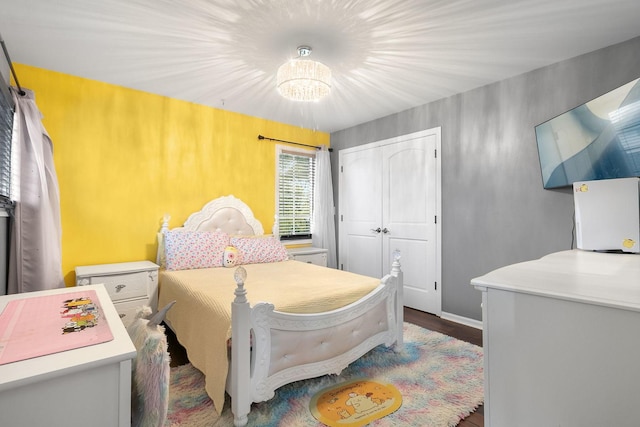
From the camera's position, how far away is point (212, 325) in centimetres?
188

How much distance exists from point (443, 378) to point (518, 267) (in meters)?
1.16

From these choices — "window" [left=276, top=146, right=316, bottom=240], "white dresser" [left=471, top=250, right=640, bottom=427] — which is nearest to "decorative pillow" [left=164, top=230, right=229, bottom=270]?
"window" [left=276, top=146, right=316, bottom=240]

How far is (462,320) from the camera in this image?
10.8ft

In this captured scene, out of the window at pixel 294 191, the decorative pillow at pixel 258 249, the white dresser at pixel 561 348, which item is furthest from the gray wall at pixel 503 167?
the decorative pillow at pixel 258 249

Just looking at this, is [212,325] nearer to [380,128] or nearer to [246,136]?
[246,136]

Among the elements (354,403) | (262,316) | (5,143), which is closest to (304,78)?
(262,316)

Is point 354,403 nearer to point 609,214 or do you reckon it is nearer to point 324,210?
point 609,214

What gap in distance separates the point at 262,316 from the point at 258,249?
1.84m

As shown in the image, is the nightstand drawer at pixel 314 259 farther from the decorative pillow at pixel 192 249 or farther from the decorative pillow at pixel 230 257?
the decorative pillow at pixel 192 249

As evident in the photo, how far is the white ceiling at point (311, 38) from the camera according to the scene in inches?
74.5

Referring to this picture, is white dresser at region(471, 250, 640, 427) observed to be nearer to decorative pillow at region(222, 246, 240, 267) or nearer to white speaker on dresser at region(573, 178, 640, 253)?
white speaker on dresser at region(573, 178, 640, 253)

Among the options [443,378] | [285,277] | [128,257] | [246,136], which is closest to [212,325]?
[285,277]

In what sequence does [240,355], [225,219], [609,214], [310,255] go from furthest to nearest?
[310,255] → [225,219] → [609,214] → [240,355]

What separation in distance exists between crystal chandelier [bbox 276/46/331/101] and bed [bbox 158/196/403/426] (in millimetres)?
1395
